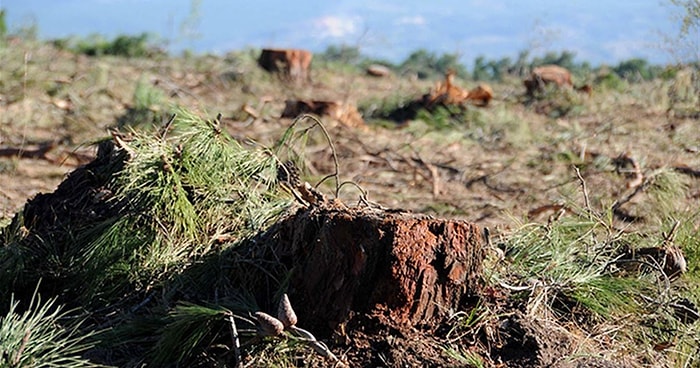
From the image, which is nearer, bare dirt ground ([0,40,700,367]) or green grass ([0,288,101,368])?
green grass ([0,288,101,368])

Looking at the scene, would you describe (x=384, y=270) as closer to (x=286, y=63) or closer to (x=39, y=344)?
(x=39, y=344)

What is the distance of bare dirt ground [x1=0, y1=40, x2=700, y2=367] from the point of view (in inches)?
253

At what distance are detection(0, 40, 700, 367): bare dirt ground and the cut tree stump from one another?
1.93 m

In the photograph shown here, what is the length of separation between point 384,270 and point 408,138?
599cm

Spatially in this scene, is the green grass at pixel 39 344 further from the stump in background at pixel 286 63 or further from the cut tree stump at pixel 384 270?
the stump in background at pixel 286 63

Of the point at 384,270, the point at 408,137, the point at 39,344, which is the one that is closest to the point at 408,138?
the point at 408,137

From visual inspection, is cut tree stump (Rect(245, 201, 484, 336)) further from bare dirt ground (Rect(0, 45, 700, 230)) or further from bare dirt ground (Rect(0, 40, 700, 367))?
bare dirt ground (Rect(0, 45, 700, 230))

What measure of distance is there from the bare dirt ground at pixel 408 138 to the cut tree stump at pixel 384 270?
1.93 metres

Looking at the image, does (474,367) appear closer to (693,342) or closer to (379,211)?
(379,211)

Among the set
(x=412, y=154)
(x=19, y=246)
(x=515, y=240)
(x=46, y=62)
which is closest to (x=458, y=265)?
(x=515, y=240)

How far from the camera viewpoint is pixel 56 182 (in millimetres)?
6516

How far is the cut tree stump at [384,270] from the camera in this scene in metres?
2.91

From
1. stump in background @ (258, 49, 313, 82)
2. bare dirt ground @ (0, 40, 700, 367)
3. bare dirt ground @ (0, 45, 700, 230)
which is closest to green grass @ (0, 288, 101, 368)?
bare dirt ground @ (0, 40, 700, 367)

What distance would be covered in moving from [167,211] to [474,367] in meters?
1.30
